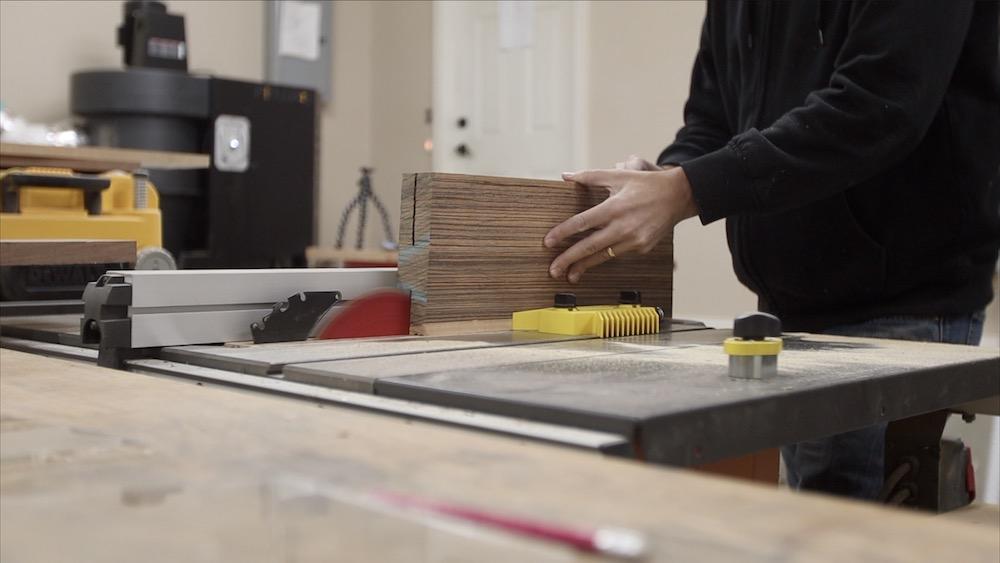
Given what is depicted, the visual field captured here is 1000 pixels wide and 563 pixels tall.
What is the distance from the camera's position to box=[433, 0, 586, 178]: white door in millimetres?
5117

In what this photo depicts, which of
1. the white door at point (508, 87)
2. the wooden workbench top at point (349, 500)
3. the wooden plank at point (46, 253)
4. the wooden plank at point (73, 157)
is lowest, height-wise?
the wooden workbench top at point (349, 500)

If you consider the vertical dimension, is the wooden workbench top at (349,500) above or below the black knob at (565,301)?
below

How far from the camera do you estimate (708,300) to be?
4512 millimetres

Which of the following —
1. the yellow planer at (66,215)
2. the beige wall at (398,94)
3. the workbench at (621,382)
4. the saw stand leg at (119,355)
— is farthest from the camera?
the beige wall at (398,94)

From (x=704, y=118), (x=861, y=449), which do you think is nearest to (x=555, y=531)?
(x=861, y=449)

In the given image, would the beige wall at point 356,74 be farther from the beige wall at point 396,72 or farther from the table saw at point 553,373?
the table saw at point 553,373

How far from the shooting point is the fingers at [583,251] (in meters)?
1.28

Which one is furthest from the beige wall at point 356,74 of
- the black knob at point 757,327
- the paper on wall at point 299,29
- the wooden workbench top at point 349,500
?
the wooden workbench top at point 349,500

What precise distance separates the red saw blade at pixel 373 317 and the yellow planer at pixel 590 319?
0.14m

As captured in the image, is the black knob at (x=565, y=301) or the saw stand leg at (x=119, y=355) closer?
the saw stand leg at (x=119, y=355)

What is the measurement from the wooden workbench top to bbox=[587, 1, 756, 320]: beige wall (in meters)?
3.91

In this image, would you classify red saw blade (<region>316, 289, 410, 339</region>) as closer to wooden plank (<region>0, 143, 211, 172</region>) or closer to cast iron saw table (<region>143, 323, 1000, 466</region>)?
cast iron saw table (<region>143, 323, 1000, 466</region>)

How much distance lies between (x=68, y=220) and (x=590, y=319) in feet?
3.17

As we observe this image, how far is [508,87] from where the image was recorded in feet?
17.6
